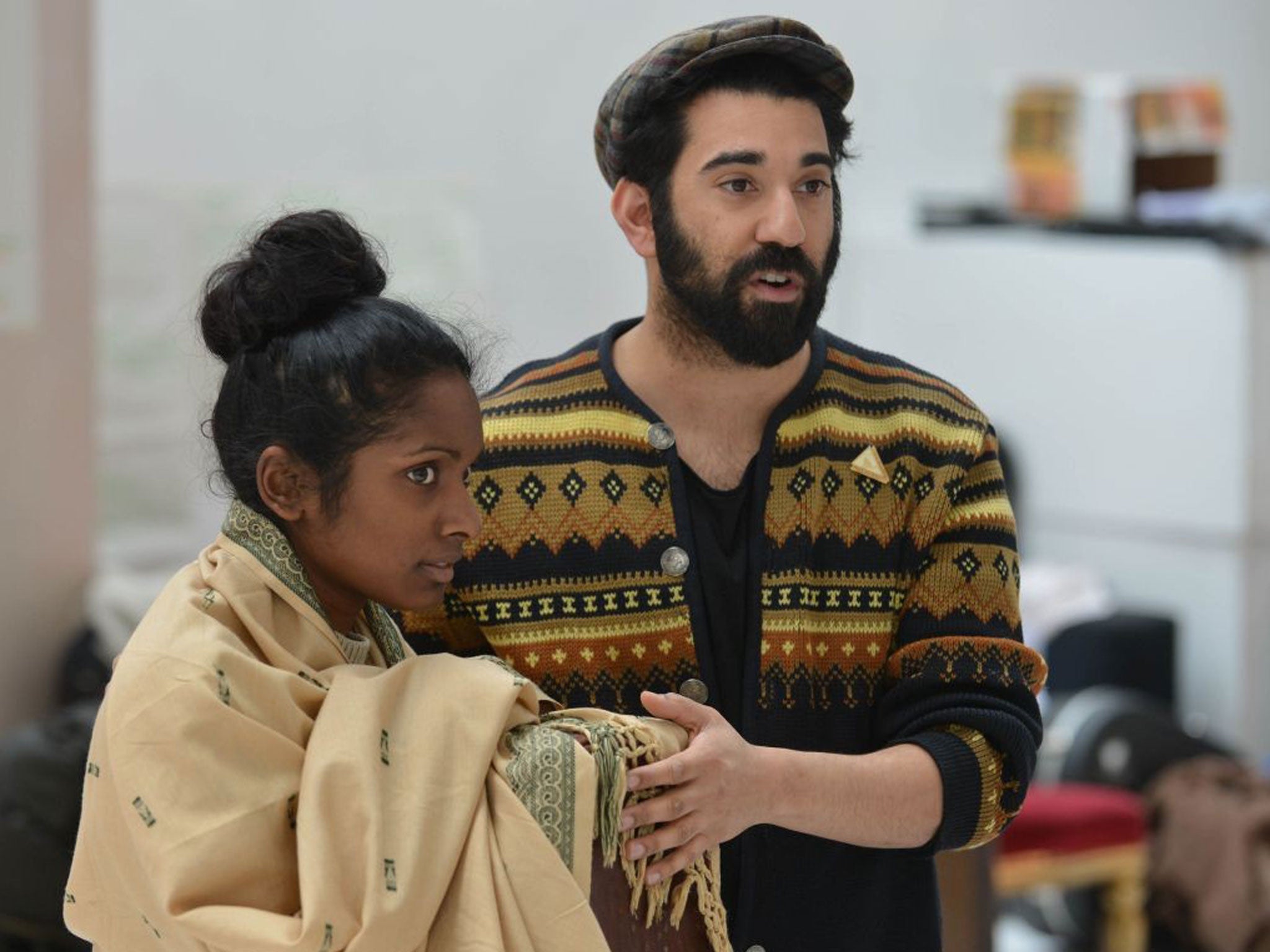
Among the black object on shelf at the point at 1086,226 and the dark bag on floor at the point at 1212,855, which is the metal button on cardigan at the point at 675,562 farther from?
the black object on shelf at the point at 1086,226

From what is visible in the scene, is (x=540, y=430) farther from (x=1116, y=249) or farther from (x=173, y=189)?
(x=1116, y=249)

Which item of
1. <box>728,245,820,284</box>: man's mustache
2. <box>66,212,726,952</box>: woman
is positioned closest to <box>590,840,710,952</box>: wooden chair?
<box>66,212,726,952</box>: woman

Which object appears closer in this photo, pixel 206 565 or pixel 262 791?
pixel 262 791

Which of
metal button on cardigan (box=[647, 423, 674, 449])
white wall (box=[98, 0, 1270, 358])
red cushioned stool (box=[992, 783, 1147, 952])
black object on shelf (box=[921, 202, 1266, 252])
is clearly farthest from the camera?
black object on shelf (box=[921, 202, 1266, 252])

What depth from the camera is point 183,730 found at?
5.06 ft

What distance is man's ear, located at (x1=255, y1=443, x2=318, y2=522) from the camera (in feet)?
5.57

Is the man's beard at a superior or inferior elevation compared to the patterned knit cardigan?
superior

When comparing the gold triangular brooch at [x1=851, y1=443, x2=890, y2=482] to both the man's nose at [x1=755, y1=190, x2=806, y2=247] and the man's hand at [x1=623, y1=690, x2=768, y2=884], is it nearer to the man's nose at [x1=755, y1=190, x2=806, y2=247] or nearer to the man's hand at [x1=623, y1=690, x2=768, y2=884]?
the man's nose at [x1=755, y1=190, x2=806, y2=247]

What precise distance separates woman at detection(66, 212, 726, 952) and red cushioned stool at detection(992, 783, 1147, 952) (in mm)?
3547

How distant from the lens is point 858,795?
72.9 inches

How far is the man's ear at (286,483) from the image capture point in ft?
5.57

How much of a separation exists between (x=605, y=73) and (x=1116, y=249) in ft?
6.11

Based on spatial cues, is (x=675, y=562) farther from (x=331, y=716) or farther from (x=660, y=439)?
(x=331, y=716)

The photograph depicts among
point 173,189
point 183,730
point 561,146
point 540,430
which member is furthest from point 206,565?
point 561,146
